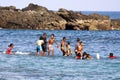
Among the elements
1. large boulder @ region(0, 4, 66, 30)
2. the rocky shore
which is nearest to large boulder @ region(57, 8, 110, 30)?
the rocky shore

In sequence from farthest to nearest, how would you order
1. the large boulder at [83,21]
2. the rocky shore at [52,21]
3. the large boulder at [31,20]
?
the large boulder at [31,20] < the rocky shore at [52,21] < the large boulder at [83,21]

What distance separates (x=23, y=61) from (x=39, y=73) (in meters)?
6.34

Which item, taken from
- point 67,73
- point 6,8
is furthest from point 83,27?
point 67,73

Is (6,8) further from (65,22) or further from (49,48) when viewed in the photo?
(49,48)

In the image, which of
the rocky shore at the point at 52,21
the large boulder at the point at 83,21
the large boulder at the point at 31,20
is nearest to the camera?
the large boulder at the point at 83,21

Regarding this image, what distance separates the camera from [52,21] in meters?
96.5

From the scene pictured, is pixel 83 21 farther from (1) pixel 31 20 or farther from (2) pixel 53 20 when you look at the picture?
(1) pixel 31 20

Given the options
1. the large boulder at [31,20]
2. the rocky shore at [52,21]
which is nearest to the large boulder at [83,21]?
the rocky shore at [52,21]

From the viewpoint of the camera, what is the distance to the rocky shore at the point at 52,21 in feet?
316

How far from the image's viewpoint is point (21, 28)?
323 feet

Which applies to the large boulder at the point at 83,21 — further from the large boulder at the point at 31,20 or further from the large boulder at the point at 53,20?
the large boulder at the point at 31,20

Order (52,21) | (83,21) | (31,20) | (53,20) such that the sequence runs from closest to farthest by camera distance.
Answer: (83,21)
(52,21)
(53,20)
(31,20)

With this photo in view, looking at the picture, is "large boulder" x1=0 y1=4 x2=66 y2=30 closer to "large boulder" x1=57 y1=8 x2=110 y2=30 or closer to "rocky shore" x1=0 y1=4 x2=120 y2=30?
"rocky shore" x1=0 y1=4 x2=120 y2=30

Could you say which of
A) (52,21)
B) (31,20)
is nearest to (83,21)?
(52,21)
